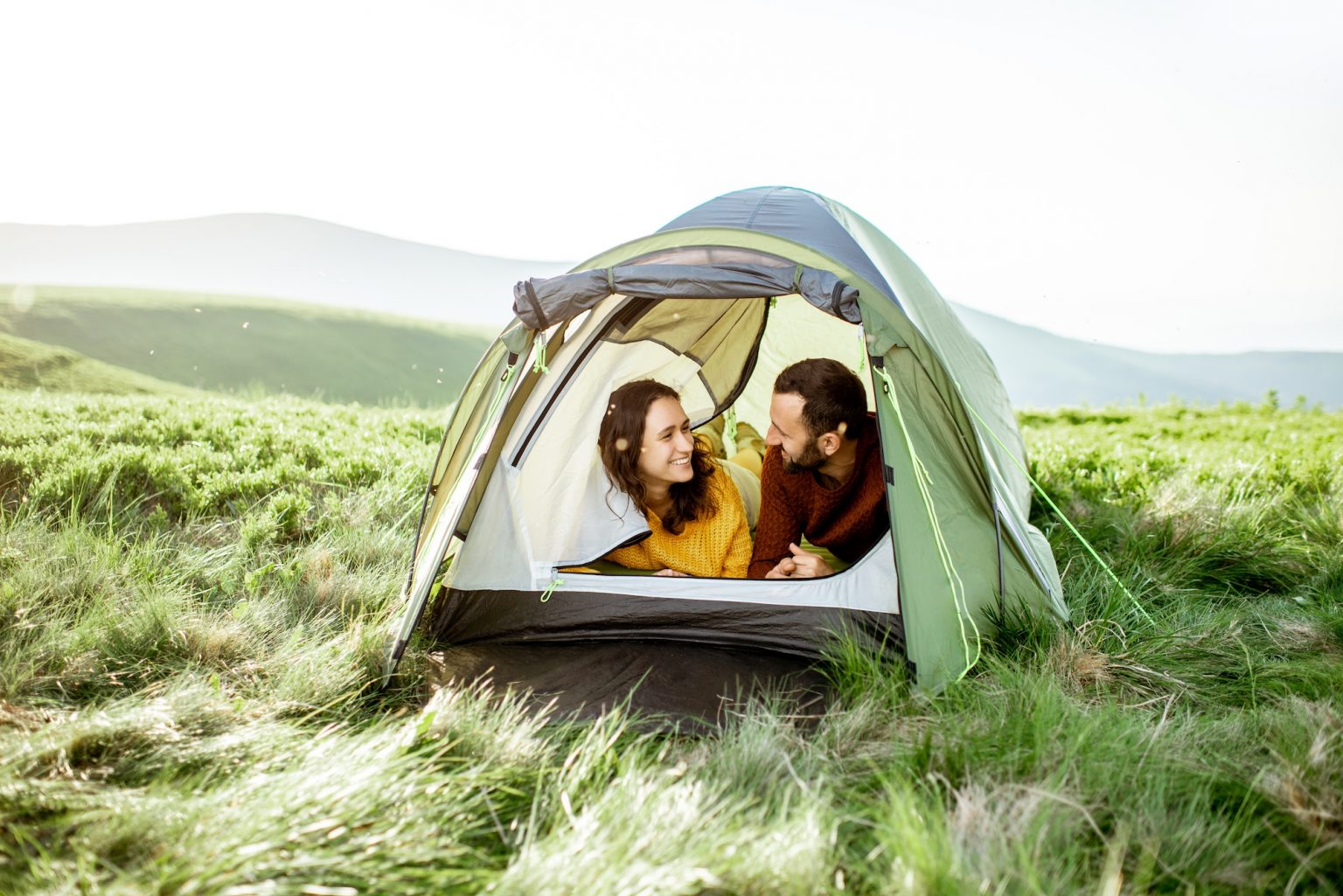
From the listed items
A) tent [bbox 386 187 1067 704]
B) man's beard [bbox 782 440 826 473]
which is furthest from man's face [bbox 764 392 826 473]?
tent [bbox 386 187 1067 704]

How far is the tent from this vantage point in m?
2.81

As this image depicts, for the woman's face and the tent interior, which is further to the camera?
the woman's face

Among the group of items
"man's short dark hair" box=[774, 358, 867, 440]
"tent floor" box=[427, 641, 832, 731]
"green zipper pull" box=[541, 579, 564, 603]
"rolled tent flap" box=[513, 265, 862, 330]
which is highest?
"rolled tent flap" box=[513, 265, 862, 330]

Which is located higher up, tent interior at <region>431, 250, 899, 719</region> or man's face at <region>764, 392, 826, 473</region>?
man's face at <region>764, 392, 826, 473</region>

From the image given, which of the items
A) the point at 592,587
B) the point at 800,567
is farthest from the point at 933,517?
the point at 592,587

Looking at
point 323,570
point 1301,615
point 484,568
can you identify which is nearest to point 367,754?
point 484,568

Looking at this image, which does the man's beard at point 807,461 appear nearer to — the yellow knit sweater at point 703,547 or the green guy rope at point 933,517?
the yellow knit sweater at point 703,547

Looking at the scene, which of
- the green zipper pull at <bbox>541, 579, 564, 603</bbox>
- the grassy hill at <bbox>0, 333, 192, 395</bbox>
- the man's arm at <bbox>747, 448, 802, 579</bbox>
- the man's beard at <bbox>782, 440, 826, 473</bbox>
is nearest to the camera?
the green zipper pull at <bbox>541, 579, 564, 603</bbox>

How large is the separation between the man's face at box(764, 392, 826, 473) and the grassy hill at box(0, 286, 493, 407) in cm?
338

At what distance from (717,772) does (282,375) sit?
28.2 feet

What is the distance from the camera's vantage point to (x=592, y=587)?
324cm

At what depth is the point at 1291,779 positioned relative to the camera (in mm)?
1907

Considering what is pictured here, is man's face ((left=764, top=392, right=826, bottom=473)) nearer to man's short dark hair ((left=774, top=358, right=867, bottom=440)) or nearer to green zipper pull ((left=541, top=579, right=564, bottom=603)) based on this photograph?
man's short dark hair ((left=774, top=358, right=867, bottom=440))

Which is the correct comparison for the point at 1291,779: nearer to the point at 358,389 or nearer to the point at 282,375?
the point at 358,389
